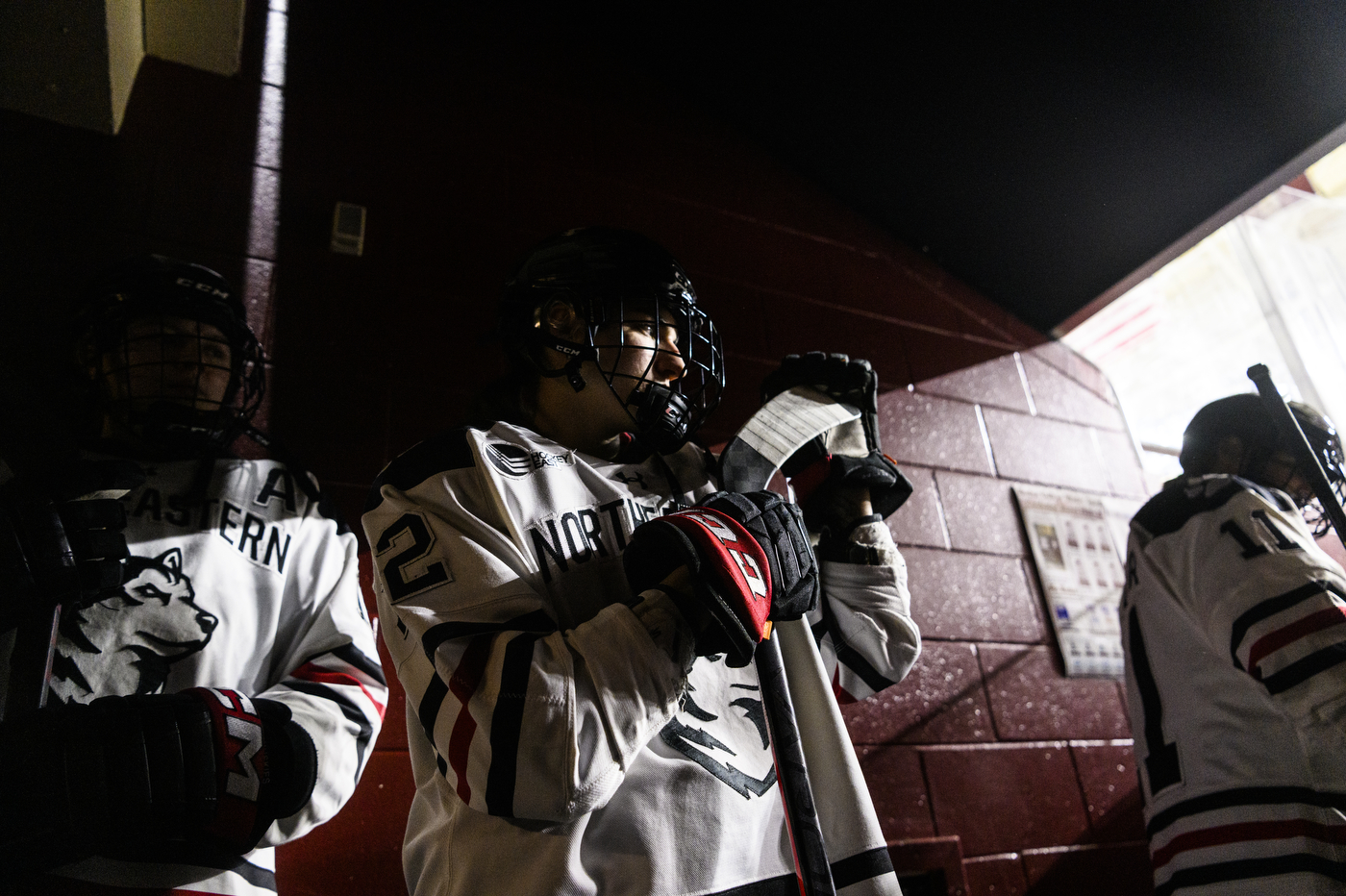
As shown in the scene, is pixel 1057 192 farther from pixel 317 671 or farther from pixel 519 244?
pixel 317 671

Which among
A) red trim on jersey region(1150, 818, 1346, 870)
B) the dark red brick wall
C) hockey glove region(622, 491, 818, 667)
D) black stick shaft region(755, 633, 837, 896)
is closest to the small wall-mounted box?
the dark red brick wall

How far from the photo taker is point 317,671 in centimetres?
120

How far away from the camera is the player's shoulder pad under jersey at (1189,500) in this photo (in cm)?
164

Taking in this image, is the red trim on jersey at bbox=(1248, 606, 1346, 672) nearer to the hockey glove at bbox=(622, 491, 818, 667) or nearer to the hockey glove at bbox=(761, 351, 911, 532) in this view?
the hockey glove at bbox=(761, 351, 911, 532)

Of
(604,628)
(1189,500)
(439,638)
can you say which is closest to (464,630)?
(439,638)

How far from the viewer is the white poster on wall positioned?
2.36 meters

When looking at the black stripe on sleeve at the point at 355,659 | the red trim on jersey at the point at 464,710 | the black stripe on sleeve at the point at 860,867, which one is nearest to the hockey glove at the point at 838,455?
the black stripe on sleeve at the point at 860,867

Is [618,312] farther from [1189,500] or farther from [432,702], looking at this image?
[1189,500]

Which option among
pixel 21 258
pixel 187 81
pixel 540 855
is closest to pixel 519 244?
pixel 187 81

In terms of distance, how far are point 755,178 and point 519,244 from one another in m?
0.91

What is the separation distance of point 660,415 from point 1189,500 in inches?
49.0

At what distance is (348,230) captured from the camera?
1.85 metres

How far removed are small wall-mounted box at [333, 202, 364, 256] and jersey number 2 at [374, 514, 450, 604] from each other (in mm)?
1118

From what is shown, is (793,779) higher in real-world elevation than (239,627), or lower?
lower
